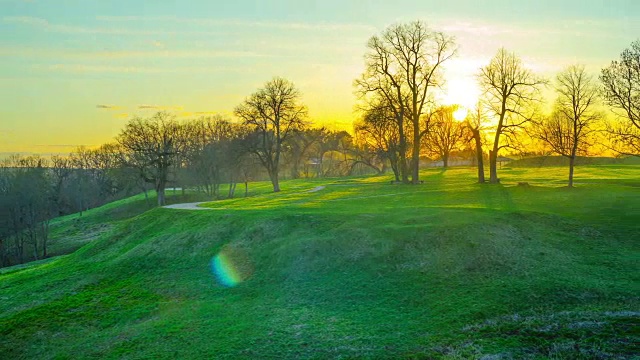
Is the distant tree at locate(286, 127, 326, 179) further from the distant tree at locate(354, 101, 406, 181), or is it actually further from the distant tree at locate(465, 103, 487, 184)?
the distant tree at locate(465, 103, 487, 184)

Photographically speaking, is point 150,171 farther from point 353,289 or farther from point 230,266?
point 353,289

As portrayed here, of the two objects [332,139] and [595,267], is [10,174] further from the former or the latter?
[595,267]

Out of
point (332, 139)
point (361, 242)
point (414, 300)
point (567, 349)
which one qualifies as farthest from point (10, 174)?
point (567, 349)

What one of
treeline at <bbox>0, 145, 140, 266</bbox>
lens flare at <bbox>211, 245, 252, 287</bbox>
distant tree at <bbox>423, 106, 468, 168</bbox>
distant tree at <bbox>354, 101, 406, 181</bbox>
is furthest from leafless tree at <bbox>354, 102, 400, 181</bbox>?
treeline at <bbox>0, 145, 140, 266</bbox>

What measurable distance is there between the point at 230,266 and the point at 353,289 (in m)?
8.20

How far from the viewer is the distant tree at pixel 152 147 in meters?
66.7

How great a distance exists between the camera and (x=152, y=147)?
7156 centimetres

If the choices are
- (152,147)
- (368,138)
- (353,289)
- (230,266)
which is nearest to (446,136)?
(368,138)

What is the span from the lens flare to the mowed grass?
0.22 metres

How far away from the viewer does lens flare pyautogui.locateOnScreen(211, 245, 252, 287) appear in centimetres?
2383

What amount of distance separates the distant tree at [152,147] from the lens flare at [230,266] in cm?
4256

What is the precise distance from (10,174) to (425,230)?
8851cm

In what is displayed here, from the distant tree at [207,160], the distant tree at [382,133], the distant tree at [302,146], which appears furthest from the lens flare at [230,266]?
the distant tree at [302,146]

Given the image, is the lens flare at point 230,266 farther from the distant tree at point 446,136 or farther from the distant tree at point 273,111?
the distant tree at point 446,136
